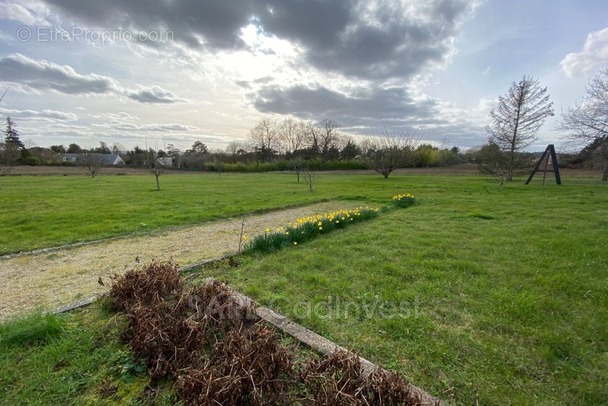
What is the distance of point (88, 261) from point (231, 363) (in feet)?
13.9

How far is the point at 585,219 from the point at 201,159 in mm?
53989

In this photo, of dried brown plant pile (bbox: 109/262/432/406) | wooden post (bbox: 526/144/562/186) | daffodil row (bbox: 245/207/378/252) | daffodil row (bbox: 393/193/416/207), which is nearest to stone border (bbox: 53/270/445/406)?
dried brown plant pile (bbox: 109/262/432/406)

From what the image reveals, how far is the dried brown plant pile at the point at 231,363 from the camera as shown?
1623 mm

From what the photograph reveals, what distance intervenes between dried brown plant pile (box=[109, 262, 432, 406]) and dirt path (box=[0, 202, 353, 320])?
1515 millimetres

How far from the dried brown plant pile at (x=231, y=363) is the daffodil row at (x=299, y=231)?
217 centimetres

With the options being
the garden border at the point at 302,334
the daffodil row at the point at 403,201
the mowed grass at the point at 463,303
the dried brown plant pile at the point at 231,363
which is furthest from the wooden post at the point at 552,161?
the dried brown plant pile at the point at 231,363

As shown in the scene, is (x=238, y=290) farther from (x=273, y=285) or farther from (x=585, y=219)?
(x=585, y=219)

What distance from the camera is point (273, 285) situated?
11.4 ft

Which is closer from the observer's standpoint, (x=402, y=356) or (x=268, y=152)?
(x=402, y=356)

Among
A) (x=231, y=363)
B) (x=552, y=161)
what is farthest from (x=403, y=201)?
(x=552, y=161)

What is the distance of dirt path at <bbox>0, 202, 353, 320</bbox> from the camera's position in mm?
3375

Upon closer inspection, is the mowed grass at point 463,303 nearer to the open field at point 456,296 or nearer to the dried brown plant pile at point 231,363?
the open field at point 456,296

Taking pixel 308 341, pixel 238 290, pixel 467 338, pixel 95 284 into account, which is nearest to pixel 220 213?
pixel 95 284

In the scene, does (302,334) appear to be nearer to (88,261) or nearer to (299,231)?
(299,231)
